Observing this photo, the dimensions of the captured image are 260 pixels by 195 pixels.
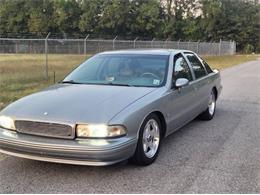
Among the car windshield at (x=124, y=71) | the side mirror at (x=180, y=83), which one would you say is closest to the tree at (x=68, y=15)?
the car windshield at (x=124, y=71)

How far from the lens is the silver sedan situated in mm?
4395

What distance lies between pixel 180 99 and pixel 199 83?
1092mm

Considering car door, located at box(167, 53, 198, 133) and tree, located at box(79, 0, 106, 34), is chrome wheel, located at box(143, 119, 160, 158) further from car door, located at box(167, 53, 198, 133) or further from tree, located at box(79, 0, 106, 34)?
tree, located at box(79, 0, 106, 34)

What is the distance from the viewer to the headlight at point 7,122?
185 inches

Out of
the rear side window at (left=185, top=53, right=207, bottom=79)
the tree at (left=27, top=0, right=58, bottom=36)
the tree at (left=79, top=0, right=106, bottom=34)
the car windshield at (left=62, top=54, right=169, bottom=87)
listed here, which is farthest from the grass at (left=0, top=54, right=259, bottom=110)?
the tree at (left=27, top=0, right=58, bottom=36)

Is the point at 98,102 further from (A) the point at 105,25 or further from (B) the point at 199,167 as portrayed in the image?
(A) the point at 105,25

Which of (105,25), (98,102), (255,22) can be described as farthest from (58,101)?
(255,22)

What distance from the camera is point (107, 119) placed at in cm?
446

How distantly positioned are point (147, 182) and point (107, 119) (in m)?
0.79

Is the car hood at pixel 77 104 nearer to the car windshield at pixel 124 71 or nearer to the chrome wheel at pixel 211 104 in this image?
the car windshield at pixel 124 71

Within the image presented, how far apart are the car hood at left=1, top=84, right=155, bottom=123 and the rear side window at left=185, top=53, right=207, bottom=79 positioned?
1774 millimetres

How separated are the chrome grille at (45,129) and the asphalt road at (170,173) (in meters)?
0.50

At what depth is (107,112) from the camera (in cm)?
458

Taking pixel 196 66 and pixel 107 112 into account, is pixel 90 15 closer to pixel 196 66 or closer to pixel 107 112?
pixel 196 66
